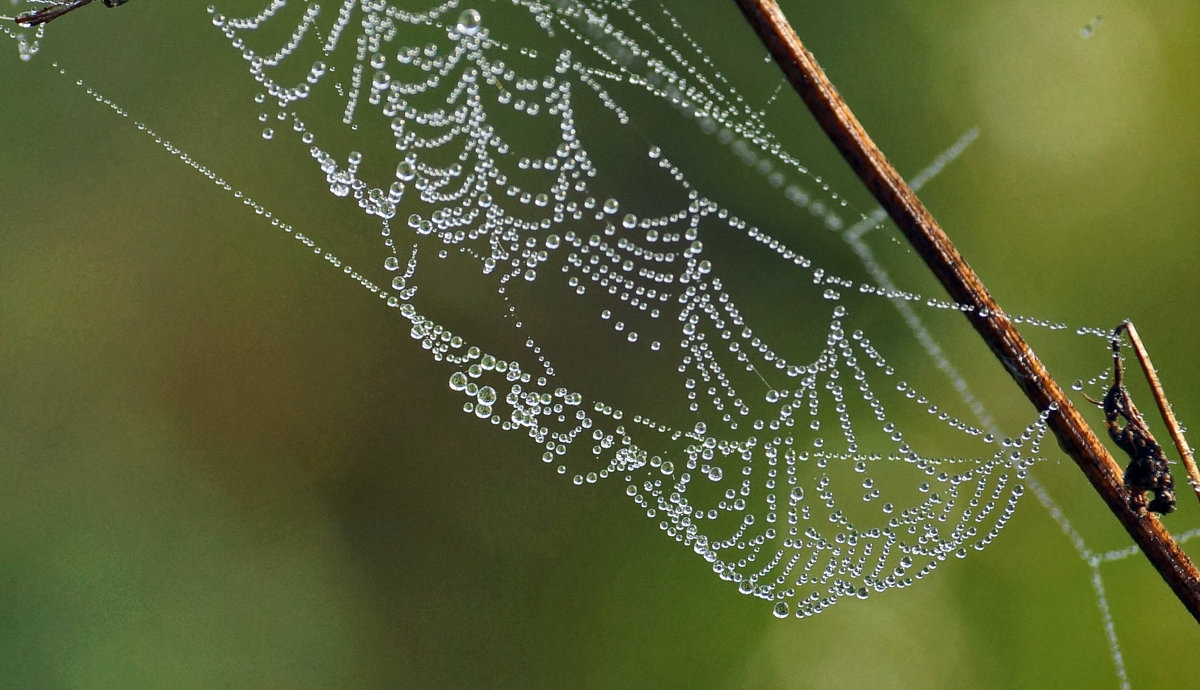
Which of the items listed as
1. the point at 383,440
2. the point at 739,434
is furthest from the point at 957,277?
the point at 383,440

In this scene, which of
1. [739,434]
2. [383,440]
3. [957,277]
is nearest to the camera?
[957,277]

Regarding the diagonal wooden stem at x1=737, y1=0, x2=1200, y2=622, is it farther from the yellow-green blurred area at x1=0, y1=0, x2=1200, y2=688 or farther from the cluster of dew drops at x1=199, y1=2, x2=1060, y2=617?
the yellow-green blurred area at x1=0, y1=0, x2=1200, y2=688

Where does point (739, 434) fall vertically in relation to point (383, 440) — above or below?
above

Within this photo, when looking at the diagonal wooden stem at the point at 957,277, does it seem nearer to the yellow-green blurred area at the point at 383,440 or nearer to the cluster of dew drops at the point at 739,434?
the cluster of dew drops at the point at 739,434

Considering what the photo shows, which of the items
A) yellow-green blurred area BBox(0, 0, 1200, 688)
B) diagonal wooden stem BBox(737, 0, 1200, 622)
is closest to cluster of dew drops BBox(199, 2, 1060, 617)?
yellow-green blurred area BBox(0, 0, 1200, 688)

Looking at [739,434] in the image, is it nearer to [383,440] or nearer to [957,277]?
[383,440]

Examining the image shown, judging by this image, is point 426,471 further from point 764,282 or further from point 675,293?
point 764,282
